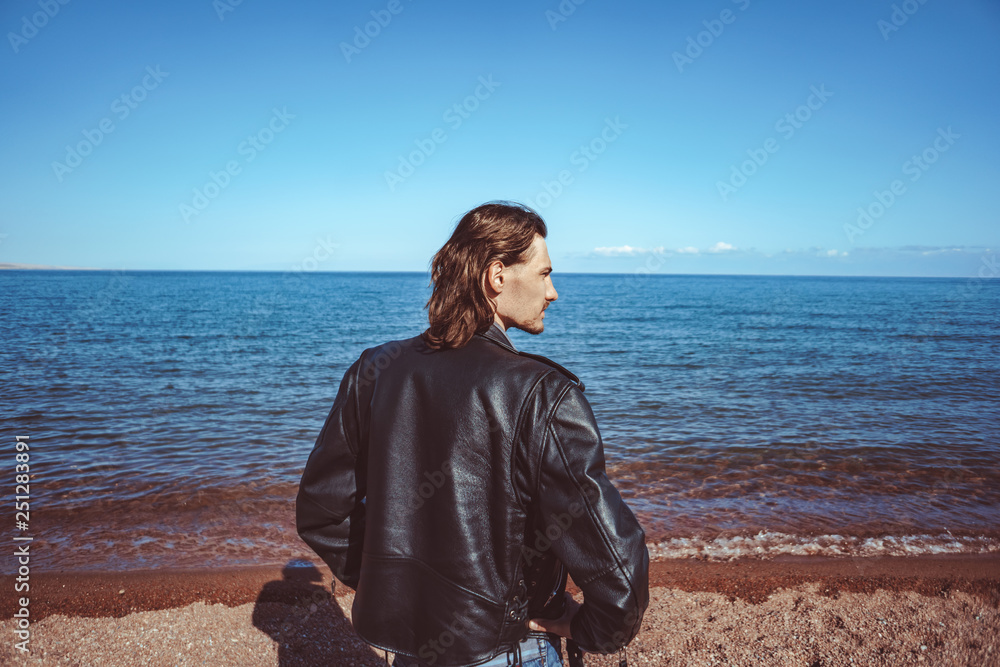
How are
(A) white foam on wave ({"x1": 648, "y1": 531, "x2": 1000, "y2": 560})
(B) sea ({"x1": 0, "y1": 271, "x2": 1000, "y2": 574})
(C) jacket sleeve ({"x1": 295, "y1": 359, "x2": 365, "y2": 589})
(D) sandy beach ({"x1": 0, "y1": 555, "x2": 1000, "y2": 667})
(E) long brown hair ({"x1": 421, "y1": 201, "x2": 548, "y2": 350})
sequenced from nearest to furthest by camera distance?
(E) long brown hair ({"x1": 421, "y1": 201, "x2": 548, "y2": 350}), (C) jacket sleeve ({"x1": 295, "y1": 359, "x2": 365, "y2": 589}), (D) sandy beach ({"x1": 0, "y1": 555, "x2": 1000, "y2": 667}), (A) white foam on wave ({"x1": 648, "y1": 531, "x2": 1000, "y2": 560}), (B) sea ({"x1": 0, "y1": 271, "x2": 1000, "y2": 574})

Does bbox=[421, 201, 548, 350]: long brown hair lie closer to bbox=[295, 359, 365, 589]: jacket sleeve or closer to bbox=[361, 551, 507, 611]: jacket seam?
bbox=[295, 359, 365, 589]: jacket sleeve

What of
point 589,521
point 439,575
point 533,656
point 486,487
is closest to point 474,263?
point 486,487

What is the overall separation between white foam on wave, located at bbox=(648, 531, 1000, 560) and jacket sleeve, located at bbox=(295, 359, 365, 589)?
4.10 metres

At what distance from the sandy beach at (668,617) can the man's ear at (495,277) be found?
3135 mm

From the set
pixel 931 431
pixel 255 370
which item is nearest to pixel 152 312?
pixel 255 370

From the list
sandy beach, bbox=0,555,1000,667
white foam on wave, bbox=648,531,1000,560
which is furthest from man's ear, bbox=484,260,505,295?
white foam on wave, bbox=648,531,1000,560

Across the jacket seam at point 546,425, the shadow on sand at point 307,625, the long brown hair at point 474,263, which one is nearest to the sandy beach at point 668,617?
the shadow on sand at point 307,625

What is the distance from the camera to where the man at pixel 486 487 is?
152 centimetres

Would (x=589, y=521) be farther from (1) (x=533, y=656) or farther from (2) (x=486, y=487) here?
(1) (x=533, y=656)

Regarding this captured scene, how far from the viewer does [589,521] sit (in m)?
1.48

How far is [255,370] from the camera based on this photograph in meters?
16.2

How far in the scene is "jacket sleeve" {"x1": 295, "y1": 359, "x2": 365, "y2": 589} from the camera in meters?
1.92

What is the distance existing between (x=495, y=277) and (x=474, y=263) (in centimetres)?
8

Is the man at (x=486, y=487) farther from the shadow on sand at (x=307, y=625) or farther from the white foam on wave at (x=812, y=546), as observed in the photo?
the white foam on wave at (x=812, y=546)
